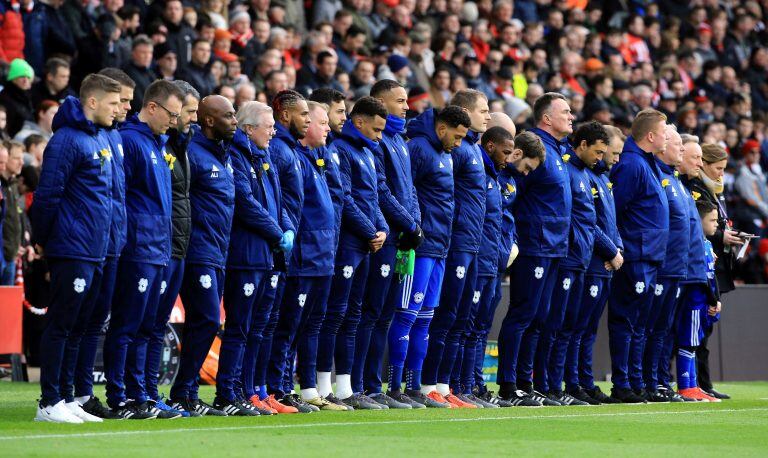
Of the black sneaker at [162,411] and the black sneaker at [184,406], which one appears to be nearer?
the black sneaker at [162,411]

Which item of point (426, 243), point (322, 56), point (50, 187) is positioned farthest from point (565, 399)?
point (322, 56)

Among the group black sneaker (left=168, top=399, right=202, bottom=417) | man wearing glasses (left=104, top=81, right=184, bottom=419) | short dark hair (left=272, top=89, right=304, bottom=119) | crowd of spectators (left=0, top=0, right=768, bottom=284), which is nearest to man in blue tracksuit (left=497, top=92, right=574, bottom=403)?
short dark hair (left=272, top=89, right=304, bottom=119)

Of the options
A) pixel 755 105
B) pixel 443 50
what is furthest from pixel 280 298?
pixel 755 105

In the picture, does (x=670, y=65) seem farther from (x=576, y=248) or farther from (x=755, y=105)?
(x=576, y=248)

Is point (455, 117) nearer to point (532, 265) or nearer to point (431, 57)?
point (532, 265)

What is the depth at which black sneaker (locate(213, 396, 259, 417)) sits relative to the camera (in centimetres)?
1034

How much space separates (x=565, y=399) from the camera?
1266cm

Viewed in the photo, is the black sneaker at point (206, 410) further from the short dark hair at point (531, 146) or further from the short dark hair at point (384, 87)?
the short dark hair at point (531, 146)

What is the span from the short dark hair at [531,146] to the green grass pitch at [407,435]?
226cm

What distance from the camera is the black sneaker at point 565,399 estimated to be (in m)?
12.6

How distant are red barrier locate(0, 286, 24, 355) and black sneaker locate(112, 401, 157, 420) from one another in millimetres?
4539

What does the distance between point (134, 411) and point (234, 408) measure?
0.83 m

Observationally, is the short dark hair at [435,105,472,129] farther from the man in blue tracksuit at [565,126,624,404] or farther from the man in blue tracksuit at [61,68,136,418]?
the man in blue tracksuit at [61,68,136,418]

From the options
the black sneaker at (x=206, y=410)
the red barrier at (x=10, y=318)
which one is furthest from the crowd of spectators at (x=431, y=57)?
the black sneaker at (x=206, y=410)
